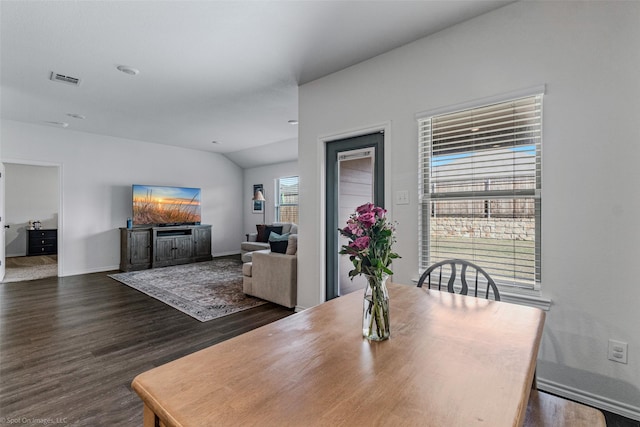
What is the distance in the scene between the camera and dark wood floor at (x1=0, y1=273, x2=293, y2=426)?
1866 millimetres

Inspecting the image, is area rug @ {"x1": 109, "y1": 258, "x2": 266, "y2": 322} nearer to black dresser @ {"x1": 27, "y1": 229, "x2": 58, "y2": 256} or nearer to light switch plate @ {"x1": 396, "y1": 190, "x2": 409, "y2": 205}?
light switch plate @ {"x1": 396, "y1": 190, "x2": 409, "y2": 205}

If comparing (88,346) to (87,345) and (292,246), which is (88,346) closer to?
(87,345)

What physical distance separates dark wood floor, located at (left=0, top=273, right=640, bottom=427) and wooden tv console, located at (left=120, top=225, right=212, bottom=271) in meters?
1.45

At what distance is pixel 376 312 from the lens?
110cm

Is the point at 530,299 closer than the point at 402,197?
Yes

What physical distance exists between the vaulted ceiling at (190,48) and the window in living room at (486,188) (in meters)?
0.80

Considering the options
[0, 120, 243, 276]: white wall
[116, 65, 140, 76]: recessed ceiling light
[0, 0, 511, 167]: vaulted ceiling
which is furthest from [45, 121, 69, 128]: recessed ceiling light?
[116, 65, 140, 76]: recessed ceiling light

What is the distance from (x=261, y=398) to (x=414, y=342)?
0.58m

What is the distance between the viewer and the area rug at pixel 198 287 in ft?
12.3

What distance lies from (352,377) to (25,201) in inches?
420

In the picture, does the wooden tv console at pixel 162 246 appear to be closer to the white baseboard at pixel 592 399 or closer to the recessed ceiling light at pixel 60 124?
the recessed ceiling light at pixel 60 124

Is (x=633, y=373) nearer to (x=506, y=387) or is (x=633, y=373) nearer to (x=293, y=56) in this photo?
(x=506, y=387)

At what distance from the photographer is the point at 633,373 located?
5.77 ft

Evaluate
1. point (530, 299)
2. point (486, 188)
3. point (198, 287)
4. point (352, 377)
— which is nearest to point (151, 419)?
point (352, 377)
